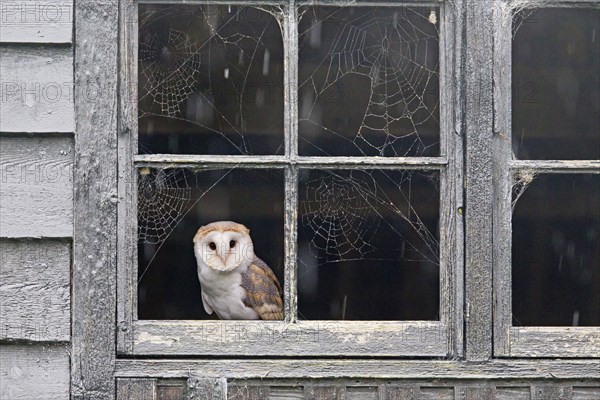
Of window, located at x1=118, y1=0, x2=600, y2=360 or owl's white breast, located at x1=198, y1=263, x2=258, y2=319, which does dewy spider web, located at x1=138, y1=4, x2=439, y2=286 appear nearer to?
window, located at x1=118, y1=0, x2=600, y2=360

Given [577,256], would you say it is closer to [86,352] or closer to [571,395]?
[571,395]

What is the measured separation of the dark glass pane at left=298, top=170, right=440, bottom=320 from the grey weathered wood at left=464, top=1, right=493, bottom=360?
3.12ft

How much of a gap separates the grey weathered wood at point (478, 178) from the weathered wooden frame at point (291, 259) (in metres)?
0.02

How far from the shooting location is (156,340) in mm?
1942

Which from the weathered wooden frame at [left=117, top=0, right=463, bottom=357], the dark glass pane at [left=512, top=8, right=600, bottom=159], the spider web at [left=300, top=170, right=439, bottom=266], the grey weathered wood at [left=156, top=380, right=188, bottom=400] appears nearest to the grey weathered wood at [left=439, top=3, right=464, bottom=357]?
the weathered wooden frame at [left=117, top=0, right=463, bottom=357]

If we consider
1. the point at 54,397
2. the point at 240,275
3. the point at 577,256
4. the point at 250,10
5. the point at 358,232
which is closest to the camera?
the point at 54,397

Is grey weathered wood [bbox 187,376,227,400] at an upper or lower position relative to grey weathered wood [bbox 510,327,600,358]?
lower

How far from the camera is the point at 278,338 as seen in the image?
76.7 inches

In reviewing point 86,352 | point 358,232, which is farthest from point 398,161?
point 358,232

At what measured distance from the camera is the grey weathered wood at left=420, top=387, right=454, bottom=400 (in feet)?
6.43

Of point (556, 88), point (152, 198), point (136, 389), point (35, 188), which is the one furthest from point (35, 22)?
point (556, 88)

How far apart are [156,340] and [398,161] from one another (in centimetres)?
70

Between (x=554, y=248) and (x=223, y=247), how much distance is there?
1.72 metres

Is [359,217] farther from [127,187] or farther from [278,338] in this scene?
[127,187]
